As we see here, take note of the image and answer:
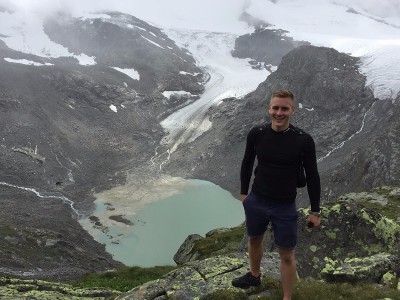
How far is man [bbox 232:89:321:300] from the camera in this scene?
10.0m

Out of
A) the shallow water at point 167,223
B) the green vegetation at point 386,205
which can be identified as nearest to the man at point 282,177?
the green vegetation at point 386,205

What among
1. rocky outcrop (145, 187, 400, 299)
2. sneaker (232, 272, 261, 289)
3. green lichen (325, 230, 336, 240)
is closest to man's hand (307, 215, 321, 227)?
sneaker (232, 272, 261, 289)

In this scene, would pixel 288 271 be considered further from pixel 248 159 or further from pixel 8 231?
pixel 8 231

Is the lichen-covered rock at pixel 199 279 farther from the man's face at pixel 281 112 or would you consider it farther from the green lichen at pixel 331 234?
the man's face at pixel 281 112

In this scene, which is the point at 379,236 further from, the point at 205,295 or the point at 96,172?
the point at 96,172

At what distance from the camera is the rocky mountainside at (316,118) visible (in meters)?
138

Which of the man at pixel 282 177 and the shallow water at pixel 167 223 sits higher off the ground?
the shallow water at pixel 167 223

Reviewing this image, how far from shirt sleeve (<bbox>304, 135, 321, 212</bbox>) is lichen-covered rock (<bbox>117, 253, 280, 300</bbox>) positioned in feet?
12.9

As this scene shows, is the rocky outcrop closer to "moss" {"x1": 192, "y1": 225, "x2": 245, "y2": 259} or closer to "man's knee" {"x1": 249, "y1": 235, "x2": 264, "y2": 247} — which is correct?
"man's knee" {"x1": 249, "y1": 235, "x2": 264, "y2": 247}

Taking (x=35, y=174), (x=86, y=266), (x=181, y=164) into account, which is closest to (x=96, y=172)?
(x=35, y=174)

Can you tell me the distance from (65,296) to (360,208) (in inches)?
531

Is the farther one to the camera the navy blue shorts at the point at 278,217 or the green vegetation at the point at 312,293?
the green vegetation at the point at 312,293

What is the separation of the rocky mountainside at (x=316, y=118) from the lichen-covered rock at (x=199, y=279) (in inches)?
3687

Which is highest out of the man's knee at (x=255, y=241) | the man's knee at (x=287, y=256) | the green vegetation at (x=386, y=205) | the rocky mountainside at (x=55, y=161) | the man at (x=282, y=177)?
the rocky mountainside at (x=55, y=161)
